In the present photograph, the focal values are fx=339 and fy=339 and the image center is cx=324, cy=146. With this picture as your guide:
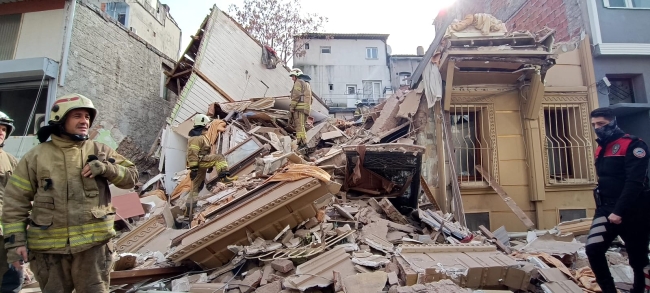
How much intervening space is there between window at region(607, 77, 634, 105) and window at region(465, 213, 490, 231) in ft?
13.8

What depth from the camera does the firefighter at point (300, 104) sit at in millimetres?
8227

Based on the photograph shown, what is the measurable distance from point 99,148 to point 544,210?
24.3ft

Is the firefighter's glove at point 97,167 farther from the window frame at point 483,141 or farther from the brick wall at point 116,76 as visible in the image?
the brick wall at point 116,76

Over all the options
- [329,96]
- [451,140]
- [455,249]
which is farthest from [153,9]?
[455,249]

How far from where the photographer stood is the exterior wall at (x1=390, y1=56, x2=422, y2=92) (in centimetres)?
2788

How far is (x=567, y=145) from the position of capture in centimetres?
704

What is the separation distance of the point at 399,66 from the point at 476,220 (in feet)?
76.2

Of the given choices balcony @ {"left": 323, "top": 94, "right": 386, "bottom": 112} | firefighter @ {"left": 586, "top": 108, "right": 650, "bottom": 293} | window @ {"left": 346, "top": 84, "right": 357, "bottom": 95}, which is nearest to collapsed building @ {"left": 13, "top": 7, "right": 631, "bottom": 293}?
firefighter @ {"left": 586, "top": 108, "right": 650, "bottom": 293}

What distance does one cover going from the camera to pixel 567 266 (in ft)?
14.2

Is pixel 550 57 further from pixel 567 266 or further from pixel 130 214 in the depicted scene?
pixel 130 214

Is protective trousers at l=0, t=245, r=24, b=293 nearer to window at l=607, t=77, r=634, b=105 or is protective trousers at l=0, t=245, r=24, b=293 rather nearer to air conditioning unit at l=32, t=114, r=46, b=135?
air conditioning unit at l=32, t=114, r=46, b=135

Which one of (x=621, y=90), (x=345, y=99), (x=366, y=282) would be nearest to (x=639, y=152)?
(x=366, y=282)

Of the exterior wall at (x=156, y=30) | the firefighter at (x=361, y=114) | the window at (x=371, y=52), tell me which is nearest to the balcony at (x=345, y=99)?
the window at (x=371, y=52)

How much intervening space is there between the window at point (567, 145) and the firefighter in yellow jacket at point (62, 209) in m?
7.42
